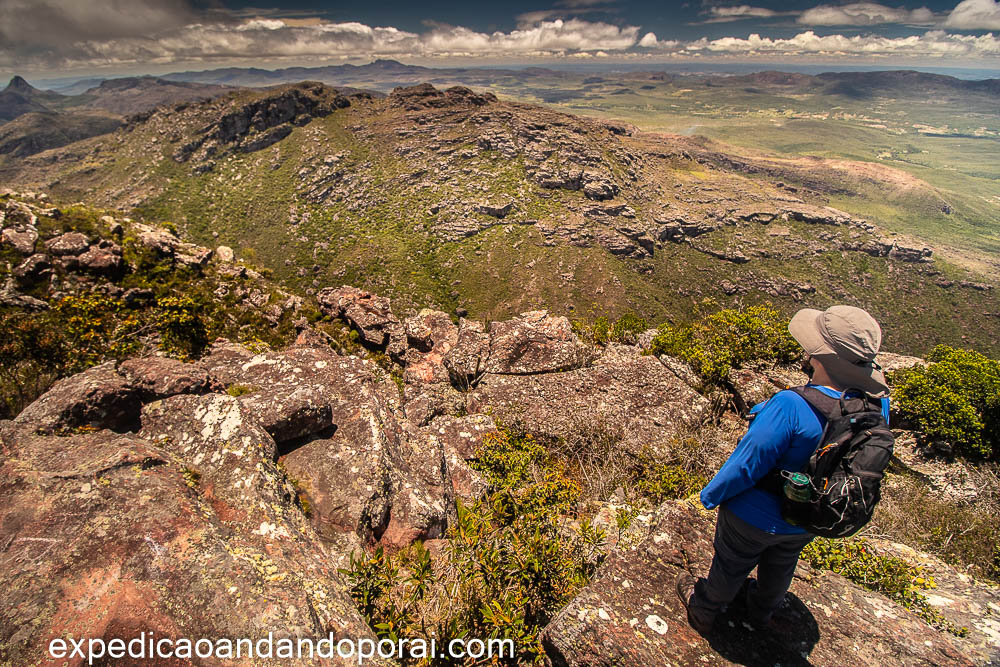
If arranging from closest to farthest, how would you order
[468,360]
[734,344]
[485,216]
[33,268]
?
1. [33,268]
2. [734,344]
3. [468,360]
4. [485,216]

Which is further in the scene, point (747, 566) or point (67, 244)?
point (67, 244)

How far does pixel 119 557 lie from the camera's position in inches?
145

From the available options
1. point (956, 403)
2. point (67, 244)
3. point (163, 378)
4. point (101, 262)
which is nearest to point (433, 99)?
point (67, 244)

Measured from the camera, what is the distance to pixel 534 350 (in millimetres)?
16109

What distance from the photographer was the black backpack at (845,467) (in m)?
3.16

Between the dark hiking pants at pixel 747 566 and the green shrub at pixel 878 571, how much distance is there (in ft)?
6.60

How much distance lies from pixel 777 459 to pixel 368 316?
25.1m

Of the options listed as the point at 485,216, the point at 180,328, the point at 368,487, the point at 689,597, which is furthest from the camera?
the point at 485,216

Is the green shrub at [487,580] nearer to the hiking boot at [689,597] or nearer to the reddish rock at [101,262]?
the hiking boot at [689,597]

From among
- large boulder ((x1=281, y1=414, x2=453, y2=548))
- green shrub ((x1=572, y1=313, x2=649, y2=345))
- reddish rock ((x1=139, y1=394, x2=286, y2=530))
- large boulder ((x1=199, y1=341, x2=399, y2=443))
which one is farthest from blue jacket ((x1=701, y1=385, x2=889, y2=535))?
green shrub ((x1=572, y1=313, x2=649, y2=345))

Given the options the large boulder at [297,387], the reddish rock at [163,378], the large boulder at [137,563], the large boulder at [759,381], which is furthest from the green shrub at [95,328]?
the large boulder at [759,381]

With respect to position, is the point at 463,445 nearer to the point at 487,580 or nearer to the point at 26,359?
the point at 487,580

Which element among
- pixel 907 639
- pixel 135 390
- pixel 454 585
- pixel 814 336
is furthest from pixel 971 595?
pixel 135 390

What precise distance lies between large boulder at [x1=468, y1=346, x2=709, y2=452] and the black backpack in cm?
693
